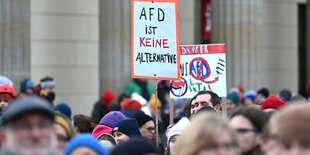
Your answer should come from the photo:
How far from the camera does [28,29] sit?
19.8 metres

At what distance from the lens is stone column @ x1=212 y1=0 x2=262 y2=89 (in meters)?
23.4

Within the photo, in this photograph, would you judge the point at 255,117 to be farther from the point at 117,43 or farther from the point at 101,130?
the point at 117,43

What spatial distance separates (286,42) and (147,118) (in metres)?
16.2

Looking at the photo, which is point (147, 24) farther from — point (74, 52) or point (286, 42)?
point (286, 42)

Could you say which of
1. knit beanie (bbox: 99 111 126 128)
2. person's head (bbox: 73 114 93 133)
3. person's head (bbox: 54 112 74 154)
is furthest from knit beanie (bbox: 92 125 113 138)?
person's head (bbox: 54 112 74 154)

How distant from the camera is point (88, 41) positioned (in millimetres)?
22500

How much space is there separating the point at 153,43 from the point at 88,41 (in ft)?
34.8

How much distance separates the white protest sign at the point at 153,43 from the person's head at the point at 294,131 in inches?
237

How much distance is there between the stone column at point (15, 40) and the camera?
19.4m

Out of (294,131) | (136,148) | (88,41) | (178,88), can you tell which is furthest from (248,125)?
(88,41)

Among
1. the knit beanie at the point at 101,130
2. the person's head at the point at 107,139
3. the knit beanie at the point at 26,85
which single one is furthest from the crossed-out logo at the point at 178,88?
the knit beanie at the point at 26,85

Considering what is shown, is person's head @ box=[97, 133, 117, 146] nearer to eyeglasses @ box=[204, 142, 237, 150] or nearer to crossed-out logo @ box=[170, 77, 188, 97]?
crossed-out logo @ box=[170, 77, 188, 97]

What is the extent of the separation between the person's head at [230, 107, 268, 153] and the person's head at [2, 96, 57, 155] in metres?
1.83

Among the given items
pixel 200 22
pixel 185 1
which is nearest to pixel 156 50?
pixel 185 1
